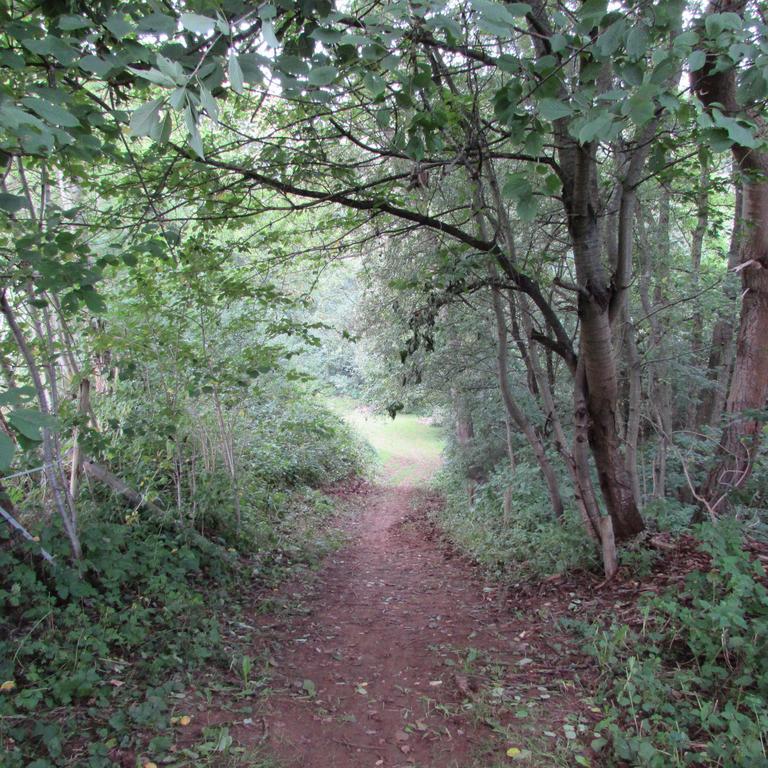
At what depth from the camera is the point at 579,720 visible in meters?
3.29

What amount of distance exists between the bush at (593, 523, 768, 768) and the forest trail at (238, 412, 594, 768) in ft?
1.21

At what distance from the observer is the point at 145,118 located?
130 centimetres

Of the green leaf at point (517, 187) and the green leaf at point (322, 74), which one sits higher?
the green leaf at point (322, 74)

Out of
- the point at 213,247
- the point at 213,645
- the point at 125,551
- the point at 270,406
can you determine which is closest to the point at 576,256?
the point at 213,247

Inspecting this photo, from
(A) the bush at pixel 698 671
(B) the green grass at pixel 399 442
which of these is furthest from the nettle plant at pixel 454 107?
(B) the green grass at pixel 399 442

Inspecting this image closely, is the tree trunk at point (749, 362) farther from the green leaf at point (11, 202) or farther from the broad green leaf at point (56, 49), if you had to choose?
the green leaf at point (11, 202)

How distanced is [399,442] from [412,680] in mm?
22645

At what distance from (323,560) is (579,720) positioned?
4.89 metres

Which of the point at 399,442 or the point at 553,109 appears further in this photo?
the point at 399,442

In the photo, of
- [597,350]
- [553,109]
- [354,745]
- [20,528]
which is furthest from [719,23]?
[20,528]

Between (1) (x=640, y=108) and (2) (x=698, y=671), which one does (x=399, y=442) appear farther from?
(1) (x=640, y=108)

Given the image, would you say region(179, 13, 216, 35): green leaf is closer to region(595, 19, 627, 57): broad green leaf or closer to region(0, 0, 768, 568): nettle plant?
region(0, 0, 768, 568): nettle plant

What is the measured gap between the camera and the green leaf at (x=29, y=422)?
131 centimetres

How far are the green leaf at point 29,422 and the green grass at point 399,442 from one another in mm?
13897
